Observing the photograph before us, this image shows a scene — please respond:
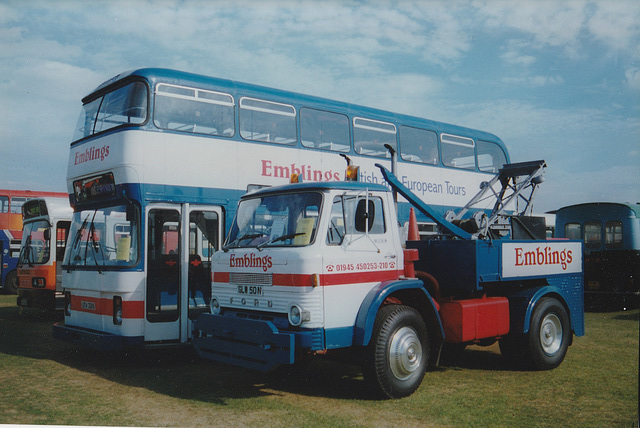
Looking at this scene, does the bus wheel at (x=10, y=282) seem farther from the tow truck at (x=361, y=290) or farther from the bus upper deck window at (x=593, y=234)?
the bus upper deck window at (x=593, y=234)

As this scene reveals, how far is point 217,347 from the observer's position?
264 inches

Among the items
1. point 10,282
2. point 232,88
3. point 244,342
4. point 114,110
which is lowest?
point 10,282

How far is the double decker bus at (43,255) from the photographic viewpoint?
554 inches

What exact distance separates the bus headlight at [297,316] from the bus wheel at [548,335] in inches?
140

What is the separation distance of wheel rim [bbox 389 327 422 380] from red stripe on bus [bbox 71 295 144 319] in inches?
152

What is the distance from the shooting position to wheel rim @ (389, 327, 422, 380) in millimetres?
6523

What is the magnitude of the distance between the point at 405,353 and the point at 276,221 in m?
2.06

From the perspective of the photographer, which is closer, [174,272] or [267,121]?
[174,272]

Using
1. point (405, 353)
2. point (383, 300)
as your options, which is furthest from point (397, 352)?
point (383, 300)

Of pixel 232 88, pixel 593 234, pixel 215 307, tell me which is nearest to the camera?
pixel 215 307

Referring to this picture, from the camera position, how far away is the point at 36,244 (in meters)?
14.7

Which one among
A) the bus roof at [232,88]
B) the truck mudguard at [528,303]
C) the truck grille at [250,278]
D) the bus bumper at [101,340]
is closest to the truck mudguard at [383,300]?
the truck grille at [250,278]

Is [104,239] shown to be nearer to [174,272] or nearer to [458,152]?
[174,272]

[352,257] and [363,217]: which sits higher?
[363,217]
